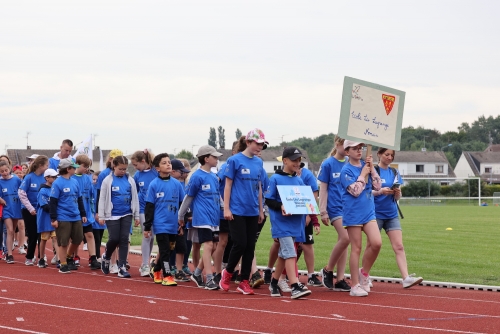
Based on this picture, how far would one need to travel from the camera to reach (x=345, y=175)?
10.3 m

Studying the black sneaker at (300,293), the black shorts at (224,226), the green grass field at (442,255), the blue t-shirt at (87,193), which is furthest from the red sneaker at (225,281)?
the blue t-shirt at (87,193)

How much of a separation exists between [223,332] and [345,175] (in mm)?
3455

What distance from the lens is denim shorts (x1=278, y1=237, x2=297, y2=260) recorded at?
1008 centimetres

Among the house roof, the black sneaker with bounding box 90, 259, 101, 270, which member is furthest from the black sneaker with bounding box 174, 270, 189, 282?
the house roof

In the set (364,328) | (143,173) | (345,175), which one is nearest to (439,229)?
(143,173)

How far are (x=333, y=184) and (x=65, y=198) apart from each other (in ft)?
16.7

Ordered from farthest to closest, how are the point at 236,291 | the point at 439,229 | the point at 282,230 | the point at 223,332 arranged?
the point at 439,229 < the point at 236,291 < the point at 282,230 < the point at 223,332

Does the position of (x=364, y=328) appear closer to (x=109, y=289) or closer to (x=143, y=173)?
(x=109, y=289)

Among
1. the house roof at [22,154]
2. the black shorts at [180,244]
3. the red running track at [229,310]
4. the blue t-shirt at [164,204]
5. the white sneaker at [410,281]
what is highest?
the house roof at [22,154]

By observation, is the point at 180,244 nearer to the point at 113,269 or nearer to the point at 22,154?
the point at 113,269

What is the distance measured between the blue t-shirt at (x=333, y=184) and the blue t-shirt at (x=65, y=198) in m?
4.86

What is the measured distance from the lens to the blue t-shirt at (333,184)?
11055 millimetres

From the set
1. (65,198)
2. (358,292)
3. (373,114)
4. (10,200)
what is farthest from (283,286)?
(10,200)

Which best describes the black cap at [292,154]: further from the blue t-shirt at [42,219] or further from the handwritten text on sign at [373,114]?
the blue t-shirt at [42,219]
